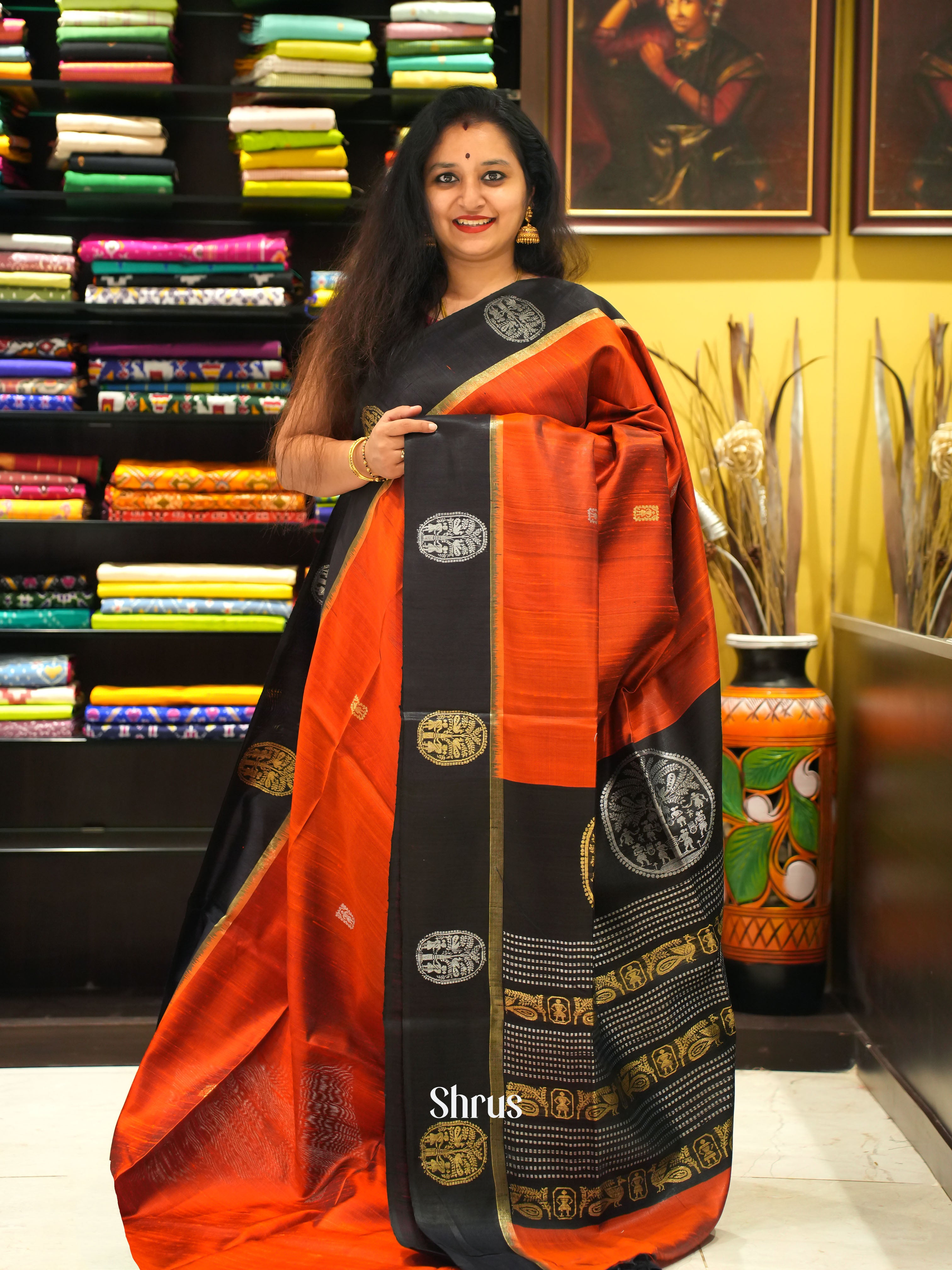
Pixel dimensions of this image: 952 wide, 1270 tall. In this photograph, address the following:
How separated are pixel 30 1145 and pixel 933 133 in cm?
288

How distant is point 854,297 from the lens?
278cm

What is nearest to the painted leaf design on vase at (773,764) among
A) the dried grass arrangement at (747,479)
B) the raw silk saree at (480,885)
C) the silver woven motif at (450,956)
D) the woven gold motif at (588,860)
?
the dried grass arrangement at (747,479)

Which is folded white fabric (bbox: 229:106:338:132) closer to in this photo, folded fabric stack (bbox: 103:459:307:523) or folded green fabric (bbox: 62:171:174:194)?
folded green fabric (bbox: 62:171:174:194)

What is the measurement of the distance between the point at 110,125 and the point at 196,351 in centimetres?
52

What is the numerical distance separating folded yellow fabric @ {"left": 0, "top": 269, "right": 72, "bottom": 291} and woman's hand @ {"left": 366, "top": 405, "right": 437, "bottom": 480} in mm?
1272

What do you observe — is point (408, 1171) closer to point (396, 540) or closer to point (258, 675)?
point (396, 540)

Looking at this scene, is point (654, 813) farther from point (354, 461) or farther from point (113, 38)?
point (113, 38)

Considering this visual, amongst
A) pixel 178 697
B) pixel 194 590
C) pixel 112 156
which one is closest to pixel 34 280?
pixel 112 156

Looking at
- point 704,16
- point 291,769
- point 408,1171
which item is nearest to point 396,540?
point 291,769

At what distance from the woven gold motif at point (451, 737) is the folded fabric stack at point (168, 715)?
107 cm

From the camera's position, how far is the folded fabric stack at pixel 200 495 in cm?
265

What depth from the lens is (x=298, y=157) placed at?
2580 mm

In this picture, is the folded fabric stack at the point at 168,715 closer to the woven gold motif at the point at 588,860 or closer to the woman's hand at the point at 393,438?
the woman's hand at the point at 393,438

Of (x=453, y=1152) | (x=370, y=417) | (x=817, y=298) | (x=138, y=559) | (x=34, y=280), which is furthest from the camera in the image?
(x=138, y=559)
